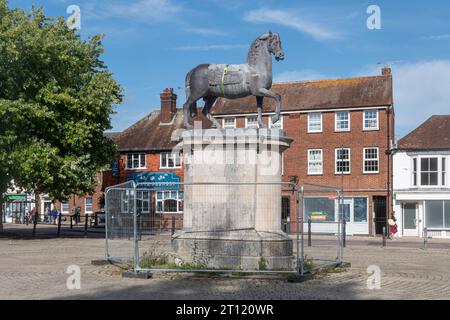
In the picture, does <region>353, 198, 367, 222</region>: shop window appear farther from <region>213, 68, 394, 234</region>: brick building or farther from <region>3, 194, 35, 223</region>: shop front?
<region>3, 194, 35, 223</region>: shop front

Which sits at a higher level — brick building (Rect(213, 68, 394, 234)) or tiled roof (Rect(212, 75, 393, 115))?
tiled roof (Rect(212, 75, 393, 115))

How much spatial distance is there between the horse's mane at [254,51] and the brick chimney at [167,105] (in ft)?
137

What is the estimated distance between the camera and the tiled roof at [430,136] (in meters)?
43.8

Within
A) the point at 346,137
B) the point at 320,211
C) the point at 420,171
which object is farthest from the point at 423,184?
the point at 320,211

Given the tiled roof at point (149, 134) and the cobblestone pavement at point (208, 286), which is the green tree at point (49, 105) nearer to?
the cobblestone pavement at point (208, 286)

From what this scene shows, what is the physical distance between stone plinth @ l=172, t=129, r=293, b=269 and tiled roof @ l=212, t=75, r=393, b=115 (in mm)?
31783

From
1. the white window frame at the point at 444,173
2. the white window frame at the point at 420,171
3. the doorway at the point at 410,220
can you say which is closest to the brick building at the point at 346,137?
the doorway at the point at 410,220

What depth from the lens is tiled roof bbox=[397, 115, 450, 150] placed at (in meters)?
43.8

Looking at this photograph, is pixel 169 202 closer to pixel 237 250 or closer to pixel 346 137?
pixel 237 250

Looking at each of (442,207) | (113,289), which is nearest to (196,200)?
(113,289)

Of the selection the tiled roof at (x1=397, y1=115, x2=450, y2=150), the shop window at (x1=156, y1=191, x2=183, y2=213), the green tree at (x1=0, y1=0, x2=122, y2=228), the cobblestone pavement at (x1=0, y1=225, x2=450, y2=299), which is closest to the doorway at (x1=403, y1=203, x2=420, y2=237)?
the tiled roof at (x1=397, y1=115, x2=450, y2=150)

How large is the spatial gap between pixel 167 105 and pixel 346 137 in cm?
1763

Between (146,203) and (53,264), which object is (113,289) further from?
(53,264)
